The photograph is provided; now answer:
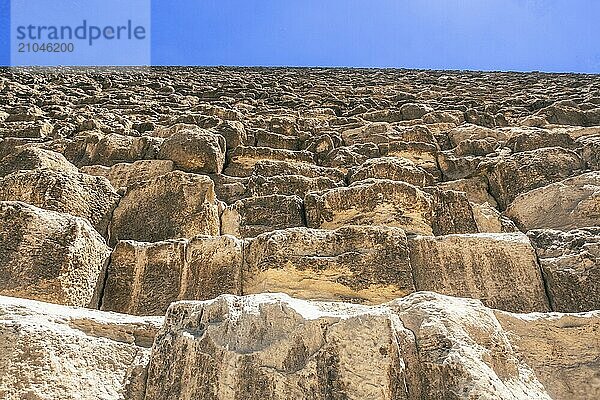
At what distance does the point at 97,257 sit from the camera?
2586 millimetres

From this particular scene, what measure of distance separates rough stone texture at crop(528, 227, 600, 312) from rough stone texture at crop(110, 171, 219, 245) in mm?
1608

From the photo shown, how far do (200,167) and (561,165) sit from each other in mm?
2329

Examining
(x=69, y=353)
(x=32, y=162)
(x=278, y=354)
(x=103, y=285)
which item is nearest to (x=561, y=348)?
(x=278, y=354)

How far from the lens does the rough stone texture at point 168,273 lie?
2.49 metres

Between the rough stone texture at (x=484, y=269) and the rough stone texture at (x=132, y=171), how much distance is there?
1902 mm

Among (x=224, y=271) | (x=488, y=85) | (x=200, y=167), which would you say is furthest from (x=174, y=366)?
(x=488, y=85)

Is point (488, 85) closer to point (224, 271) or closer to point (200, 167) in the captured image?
point (200, 167)

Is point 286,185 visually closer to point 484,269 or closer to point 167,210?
point 167,210

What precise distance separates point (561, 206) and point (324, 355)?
2.08 metres

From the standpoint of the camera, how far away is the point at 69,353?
1698 mm

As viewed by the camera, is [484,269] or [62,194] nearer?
[484,269]

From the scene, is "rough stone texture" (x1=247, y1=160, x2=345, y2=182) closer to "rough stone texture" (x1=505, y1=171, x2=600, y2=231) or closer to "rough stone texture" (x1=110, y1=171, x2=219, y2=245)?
"rough stone texture" (x1=110, y1=171, x2=219, y2=245)

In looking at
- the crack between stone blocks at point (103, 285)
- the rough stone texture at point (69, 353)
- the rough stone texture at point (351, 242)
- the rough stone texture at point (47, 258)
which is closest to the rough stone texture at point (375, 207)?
the rough stone texture at point (351, 242)

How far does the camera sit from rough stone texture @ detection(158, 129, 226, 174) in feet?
13.1
